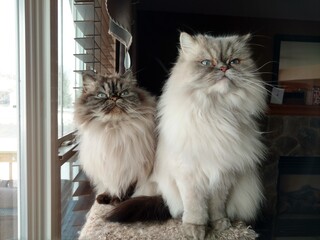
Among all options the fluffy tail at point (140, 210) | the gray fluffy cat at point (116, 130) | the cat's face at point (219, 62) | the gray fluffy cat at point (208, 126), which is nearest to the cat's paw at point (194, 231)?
the gray fluffy cat at point (208, 126)

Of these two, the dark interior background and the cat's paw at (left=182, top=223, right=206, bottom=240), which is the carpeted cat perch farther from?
the dark interior background

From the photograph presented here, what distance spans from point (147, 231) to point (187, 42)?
622mm

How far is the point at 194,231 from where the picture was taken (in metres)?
0.86

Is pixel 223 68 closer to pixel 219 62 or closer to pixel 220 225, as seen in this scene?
pixel 219 62

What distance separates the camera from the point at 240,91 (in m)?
0.86

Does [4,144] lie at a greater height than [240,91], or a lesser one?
lesser

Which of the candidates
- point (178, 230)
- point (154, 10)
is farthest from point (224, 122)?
point (154, 10)

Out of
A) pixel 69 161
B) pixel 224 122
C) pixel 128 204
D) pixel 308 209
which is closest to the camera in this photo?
pixel 224 122

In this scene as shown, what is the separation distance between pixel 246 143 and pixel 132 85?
46 cm

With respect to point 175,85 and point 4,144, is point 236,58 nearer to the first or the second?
point 175,85

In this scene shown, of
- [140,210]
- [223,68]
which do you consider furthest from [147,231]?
[223,68]

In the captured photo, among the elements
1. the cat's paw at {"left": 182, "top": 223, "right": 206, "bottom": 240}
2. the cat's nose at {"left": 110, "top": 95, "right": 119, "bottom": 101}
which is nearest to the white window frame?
the cat's nose at {"left": 110, "top": 95, "right": 119, "bottom": 101}

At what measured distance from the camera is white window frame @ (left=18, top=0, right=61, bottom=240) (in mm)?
972

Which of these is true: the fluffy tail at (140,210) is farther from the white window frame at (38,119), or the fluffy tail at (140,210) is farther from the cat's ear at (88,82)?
the cat's ear at (88,82)
